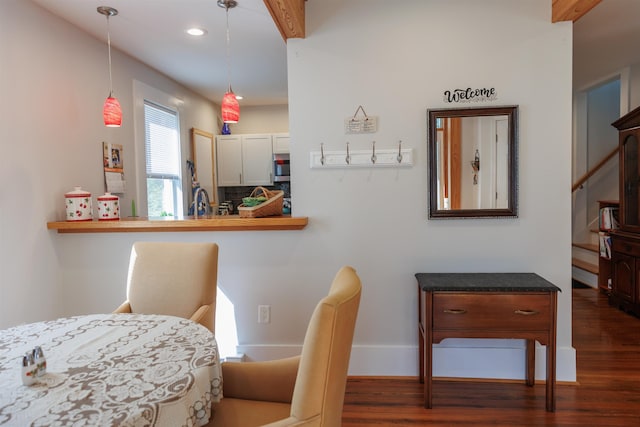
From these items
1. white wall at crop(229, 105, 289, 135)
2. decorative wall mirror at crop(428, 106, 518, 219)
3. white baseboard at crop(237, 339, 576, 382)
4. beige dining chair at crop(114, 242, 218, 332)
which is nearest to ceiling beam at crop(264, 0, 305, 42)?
decorative wall mirror at crop(428, 106, 518, 219)

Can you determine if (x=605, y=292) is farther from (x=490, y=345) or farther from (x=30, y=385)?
(x=30, y=385)

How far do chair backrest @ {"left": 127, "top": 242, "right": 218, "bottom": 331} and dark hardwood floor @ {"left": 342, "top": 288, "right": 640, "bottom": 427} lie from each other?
1023 mm

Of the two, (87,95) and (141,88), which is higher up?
(141,88)

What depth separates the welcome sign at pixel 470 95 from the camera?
8.30ft

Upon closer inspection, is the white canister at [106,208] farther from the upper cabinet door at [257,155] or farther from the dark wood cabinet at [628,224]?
the dark wood cabinet at [628,224]

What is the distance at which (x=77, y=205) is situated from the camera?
2676 mm

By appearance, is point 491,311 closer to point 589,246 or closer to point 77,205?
point 77,205

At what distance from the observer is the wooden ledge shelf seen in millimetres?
2561

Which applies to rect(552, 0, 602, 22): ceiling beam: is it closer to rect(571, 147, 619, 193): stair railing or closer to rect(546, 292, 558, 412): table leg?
rect(546, 292, 558, 412): table leg

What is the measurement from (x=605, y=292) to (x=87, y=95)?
536 centimetres

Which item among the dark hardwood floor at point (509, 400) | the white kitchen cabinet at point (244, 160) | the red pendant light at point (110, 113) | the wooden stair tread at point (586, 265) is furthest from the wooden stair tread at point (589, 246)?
the red pendant light at point (110, 113)

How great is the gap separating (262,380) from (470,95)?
6.69 ft

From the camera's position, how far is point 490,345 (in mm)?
2627

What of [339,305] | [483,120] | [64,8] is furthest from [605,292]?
[64,8]
